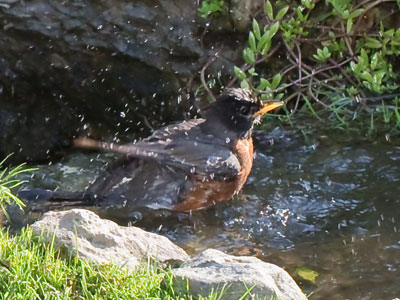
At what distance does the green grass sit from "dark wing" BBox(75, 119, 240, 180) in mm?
1797

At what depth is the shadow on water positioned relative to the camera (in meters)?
4.79

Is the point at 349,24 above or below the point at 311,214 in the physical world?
above

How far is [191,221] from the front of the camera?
19.0ft

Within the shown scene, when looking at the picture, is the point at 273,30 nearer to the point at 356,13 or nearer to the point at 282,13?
the point at 282,13

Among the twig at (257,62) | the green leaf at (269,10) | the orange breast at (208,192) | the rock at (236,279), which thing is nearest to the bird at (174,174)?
the orange breast at (208,192)

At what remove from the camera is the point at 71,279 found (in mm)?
3865

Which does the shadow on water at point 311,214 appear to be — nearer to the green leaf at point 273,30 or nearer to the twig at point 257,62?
the twig at point 257,62

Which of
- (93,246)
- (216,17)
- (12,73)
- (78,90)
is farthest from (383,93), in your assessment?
(93,246)

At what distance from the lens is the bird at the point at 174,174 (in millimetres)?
5852

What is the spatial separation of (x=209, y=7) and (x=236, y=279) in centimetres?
363

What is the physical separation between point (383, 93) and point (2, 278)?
3990mm

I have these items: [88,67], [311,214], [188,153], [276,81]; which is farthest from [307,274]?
[88,67]

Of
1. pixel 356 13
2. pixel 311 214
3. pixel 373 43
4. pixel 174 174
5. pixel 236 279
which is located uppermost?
pixel 236 279

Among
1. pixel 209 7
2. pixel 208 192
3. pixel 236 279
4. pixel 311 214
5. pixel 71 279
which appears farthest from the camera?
pixel 209 7
